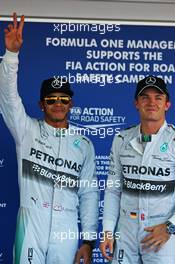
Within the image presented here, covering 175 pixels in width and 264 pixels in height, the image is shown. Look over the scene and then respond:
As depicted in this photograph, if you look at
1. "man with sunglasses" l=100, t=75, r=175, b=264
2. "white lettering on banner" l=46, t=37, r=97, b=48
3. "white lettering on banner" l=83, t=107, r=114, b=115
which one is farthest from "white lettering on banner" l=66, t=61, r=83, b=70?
"man with sunglasses" l=100, t=75, r=175, b=264

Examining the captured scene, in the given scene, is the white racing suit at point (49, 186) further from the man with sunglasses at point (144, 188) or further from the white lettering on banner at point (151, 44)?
the white lettering on banner at point (151, 44)

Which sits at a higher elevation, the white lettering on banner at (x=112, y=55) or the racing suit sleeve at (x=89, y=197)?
the white lettering on banner at (x=112, y=55)

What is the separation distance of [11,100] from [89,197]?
2.45 ft

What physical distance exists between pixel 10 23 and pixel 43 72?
35 centimetres

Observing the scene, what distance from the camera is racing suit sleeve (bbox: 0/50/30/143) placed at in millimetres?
3424

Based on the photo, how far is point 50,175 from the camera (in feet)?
11.6

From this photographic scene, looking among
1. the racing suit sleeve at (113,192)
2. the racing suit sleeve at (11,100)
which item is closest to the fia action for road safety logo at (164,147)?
the racing suit sleeve at (113,192)

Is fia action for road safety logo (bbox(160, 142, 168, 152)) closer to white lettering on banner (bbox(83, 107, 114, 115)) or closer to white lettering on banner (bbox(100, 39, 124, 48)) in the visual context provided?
white lettering on banner (bbox(83, 107, 114, 115))

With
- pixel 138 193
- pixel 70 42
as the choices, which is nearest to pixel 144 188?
pixel 138 193

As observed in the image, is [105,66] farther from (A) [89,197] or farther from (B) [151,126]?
(A) [89,197]

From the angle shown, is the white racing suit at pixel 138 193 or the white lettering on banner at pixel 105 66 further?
the white lettering on banner at pixel 105 66

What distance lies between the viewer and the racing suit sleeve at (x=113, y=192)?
356 centimetres

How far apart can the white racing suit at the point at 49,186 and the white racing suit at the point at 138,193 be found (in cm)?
13

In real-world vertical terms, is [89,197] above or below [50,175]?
below
